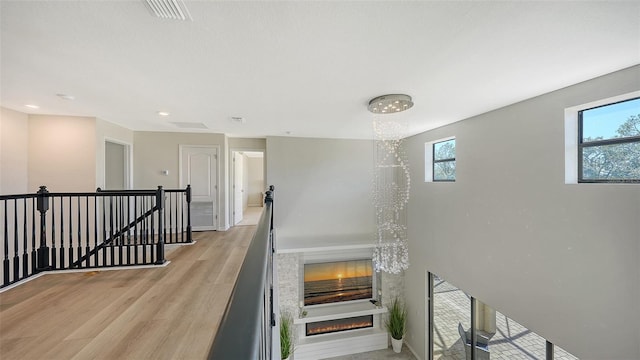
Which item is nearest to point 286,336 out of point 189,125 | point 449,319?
point 449,319

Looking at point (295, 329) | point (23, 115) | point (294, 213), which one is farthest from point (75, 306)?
point (295, 329)

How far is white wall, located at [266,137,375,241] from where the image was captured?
5.62m

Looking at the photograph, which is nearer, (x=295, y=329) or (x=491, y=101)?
(x=491, y=101)

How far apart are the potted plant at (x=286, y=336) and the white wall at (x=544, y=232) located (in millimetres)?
3500

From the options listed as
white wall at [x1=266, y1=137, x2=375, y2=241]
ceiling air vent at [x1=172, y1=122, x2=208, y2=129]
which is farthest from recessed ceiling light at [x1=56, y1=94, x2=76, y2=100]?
white wall at [x1=266, y1=137, x2=375, y2=241]

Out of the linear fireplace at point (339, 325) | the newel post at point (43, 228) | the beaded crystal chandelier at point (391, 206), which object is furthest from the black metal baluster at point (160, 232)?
the beaded crystal chandelier at point (391, 206)

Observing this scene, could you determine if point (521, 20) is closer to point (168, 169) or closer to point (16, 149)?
point (168, 169)

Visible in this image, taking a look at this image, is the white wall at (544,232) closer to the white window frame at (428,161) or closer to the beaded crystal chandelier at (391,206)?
the white window frame at (428,161)

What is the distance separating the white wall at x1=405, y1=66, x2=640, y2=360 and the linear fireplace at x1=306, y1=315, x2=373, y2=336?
264 centimetres

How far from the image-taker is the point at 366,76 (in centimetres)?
228

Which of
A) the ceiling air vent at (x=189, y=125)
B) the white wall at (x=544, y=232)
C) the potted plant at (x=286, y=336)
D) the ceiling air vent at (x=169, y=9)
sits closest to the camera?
the ceiling air vent at (x=169, y=9)

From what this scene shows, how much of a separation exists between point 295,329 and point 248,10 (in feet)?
19.7

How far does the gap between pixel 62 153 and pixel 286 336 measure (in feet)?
17.2

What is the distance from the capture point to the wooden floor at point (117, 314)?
162cm
